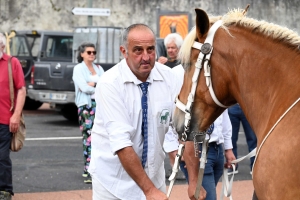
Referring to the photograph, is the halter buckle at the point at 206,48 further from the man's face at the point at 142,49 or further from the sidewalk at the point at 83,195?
the sidewalk at the point at 83,195

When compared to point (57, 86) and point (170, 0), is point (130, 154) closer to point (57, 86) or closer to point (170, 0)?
point (57, 86)

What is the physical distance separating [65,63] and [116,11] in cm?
1086

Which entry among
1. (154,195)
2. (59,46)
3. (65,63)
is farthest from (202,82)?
(59,46)

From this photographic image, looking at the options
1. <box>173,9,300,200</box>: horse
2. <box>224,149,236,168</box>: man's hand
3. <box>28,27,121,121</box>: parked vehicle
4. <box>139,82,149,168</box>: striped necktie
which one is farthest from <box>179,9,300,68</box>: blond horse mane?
<box>28,27,121,121</box>: parked vehicle

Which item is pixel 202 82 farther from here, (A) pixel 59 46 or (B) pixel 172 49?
(A) pixel 59 46

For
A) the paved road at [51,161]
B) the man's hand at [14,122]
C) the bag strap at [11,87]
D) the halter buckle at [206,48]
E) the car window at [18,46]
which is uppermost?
the halter buckle at [206,48]

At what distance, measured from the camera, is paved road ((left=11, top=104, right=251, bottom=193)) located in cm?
916

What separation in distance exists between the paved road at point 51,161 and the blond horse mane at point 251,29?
17.6 ft

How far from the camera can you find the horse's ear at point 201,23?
12.4 feet

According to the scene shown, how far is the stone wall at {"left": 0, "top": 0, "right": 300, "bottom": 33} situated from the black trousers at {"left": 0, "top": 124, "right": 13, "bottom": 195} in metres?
17.6

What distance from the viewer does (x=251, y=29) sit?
12.5ft

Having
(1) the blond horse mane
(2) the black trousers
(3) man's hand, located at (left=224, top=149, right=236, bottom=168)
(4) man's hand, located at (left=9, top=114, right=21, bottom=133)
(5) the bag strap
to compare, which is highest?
(1) the blond horse mane

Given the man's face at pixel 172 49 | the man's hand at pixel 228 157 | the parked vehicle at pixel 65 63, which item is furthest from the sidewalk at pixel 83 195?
the parked vehicle at pixel 65 63

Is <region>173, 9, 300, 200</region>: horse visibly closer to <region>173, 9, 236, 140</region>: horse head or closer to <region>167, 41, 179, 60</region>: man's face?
<region>173, 9, 236, 140</region>: horse head
